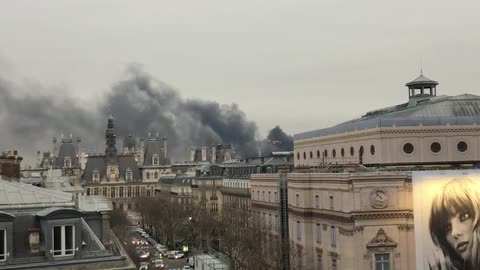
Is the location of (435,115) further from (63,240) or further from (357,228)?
(63,240)

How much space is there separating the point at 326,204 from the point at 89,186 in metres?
129

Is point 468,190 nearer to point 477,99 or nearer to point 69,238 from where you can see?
point 477,99

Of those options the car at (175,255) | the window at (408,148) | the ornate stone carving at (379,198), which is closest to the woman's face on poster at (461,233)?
the ornate stone carving at (379,198)

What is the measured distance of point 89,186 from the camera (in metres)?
170

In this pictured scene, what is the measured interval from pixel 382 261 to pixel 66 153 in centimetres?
16000

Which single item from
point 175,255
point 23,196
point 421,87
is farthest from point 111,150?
point 23,196

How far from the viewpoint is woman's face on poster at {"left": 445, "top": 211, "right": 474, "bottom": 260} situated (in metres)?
45.9

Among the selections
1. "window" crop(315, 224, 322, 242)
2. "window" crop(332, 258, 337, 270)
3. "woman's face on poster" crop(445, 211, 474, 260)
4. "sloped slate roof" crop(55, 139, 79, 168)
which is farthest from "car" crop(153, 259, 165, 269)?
"sloped slate roof" crop(55, 139, 79, 168)

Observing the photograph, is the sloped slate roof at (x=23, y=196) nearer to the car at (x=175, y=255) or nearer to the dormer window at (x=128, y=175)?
the car at (x=175, y=255)

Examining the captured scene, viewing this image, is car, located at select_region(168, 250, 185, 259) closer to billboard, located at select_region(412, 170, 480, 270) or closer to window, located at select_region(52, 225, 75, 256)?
billboard, located at select_region(412, 170, 480, 270)

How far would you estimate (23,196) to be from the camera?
79.7 ft

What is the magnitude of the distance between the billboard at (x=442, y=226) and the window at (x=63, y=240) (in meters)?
30.0

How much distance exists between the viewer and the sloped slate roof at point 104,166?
174375 millimetres

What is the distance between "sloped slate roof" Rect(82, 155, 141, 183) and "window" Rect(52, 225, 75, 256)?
154 meters
